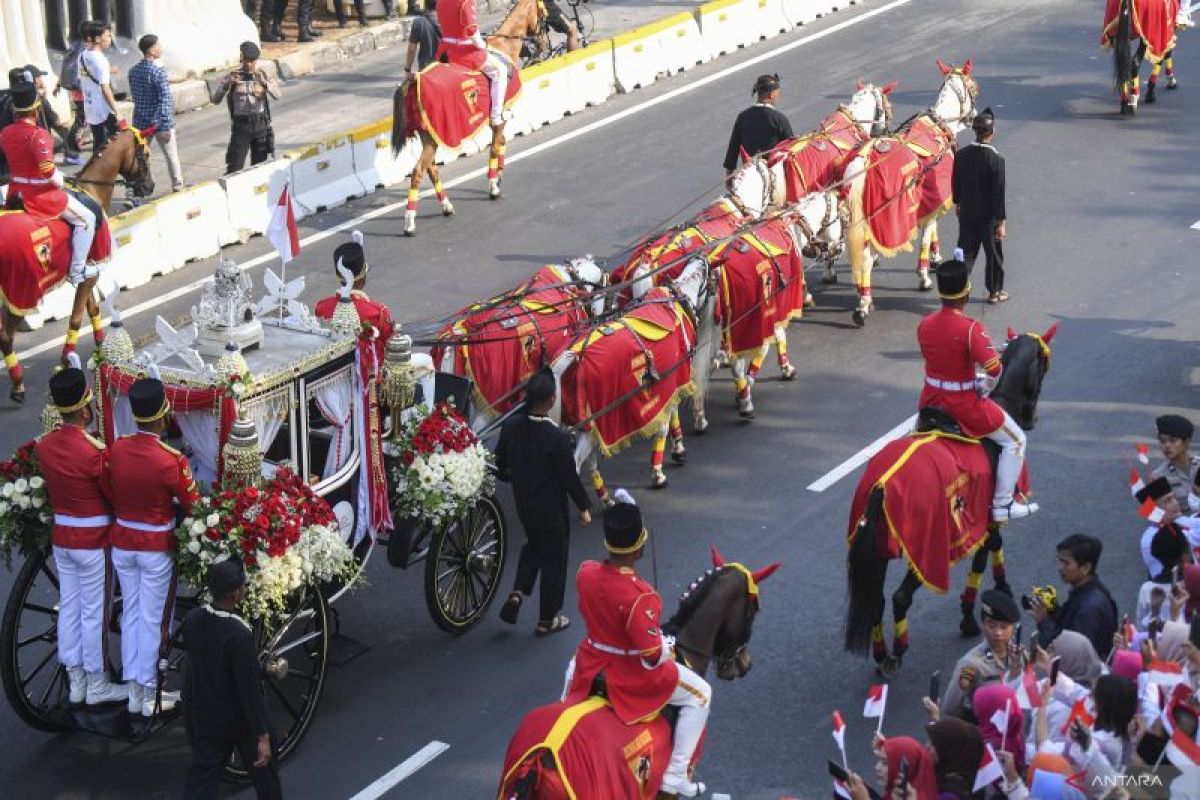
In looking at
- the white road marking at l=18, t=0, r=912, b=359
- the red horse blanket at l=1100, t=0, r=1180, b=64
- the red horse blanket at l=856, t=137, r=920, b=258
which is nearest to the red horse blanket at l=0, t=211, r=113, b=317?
the white road marking at l=18, t=0, r=912, b=359

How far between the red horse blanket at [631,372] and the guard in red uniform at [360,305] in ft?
5.21

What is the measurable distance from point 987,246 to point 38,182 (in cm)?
798

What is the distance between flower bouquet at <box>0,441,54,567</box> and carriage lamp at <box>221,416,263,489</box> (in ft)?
3.65

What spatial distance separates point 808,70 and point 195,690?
53.5ft

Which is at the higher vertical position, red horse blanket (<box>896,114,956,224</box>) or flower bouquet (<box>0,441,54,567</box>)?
red horse blanket (<box>896,114,956,224</box>)

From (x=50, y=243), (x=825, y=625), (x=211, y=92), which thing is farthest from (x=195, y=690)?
(x=211, y=92)

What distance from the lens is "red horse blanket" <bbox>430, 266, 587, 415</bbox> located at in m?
11.8

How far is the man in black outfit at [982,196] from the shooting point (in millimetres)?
15352

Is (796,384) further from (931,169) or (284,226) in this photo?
(284,226)

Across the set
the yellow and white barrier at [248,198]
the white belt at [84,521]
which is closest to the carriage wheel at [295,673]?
the white belt at [84,521]

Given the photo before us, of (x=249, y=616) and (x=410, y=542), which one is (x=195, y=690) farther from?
(x=410, y=542)

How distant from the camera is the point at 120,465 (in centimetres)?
917

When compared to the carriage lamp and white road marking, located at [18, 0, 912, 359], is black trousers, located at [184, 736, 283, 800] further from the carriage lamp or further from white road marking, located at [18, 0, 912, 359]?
white road marking, located at [18, 0, 912, 359]

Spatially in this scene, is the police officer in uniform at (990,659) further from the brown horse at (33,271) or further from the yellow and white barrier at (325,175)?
the yellow and white barrier at (325,175)
